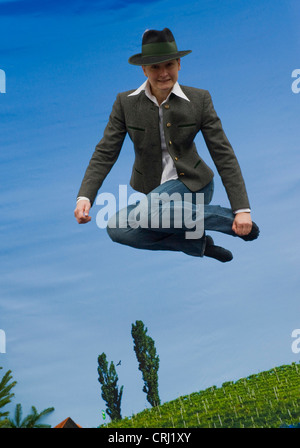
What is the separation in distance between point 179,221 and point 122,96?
154cm

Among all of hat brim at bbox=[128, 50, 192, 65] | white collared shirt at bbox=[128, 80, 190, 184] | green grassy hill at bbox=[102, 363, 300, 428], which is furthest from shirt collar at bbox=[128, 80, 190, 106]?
green grassy hill at bbox=[102, 363, 300, 428]

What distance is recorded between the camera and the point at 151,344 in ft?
92.0

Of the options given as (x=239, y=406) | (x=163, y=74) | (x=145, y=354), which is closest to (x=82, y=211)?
(x=163, y=74)

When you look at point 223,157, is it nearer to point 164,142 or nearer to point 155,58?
point 164,142

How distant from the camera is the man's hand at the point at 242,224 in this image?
22.4 ft

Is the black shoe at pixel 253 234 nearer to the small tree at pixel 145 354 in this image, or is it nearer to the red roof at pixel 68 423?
the red roof at pixel 68 423

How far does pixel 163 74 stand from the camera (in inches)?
268

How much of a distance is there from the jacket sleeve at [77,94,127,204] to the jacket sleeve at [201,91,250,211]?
91 cm

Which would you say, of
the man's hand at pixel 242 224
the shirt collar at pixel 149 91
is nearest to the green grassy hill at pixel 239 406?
the man's hand at pixel 242 224

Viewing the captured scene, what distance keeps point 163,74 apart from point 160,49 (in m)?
0.25

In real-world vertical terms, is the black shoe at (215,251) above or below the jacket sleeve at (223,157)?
below

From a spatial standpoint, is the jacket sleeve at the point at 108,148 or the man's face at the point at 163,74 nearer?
the man's face at the point at 163,74

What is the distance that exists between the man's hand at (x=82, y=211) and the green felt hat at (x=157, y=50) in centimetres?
153
